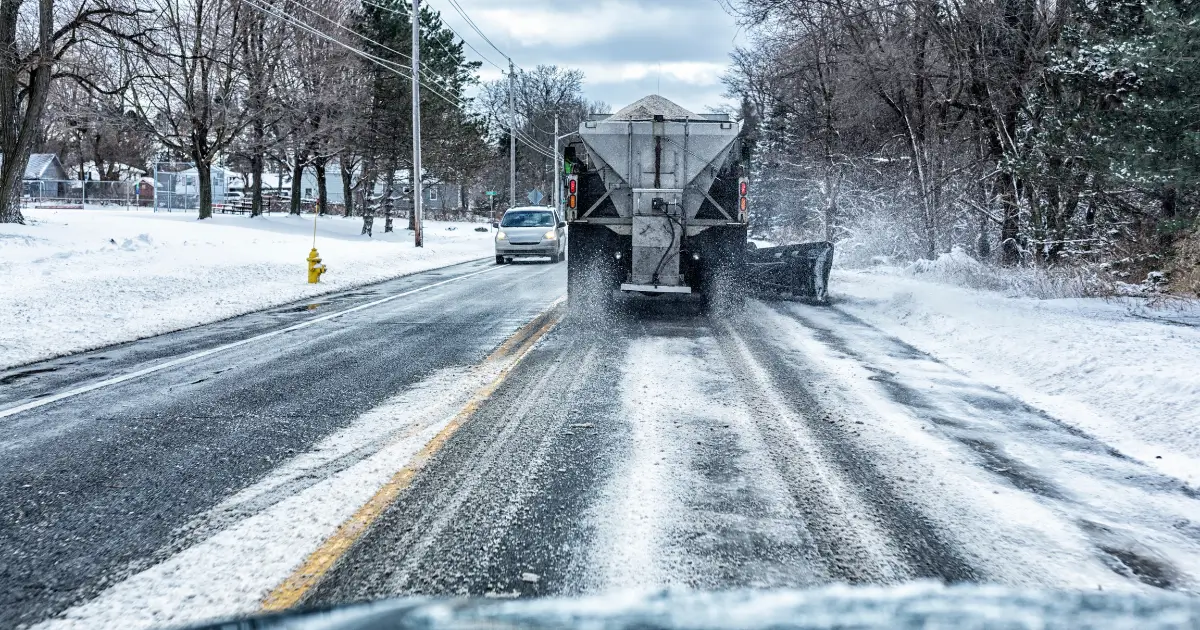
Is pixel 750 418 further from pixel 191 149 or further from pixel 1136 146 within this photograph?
pixel 191 149

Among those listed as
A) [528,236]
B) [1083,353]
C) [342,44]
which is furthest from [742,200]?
[342,44]

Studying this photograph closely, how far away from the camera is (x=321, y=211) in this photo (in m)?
53.8

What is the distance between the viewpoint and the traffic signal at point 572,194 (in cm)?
1235

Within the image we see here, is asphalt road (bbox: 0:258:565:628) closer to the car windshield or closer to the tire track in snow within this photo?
the tire track in snow

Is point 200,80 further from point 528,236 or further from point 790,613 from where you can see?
point 790,613

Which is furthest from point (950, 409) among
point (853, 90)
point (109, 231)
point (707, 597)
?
point (109, 231)

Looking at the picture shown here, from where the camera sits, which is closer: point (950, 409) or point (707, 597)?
point (707, 597)

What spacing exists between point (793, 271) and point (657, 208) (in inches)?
165

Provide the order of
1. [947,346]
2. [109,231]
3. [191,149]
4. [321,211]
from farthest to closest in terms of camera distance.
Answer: [321,211]
[191,149]
[109,231]
[947,346]

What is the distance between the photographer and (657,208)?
11969 millimetres

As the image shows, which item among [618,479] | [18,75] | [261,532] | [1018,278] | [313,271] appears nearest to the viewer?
[261,532]

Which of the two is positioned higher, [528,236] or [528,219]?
[528,219]

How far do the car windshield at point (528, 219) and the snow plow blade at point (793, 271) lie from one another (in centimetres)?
1086

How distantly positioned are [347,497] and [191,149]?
118 feet
